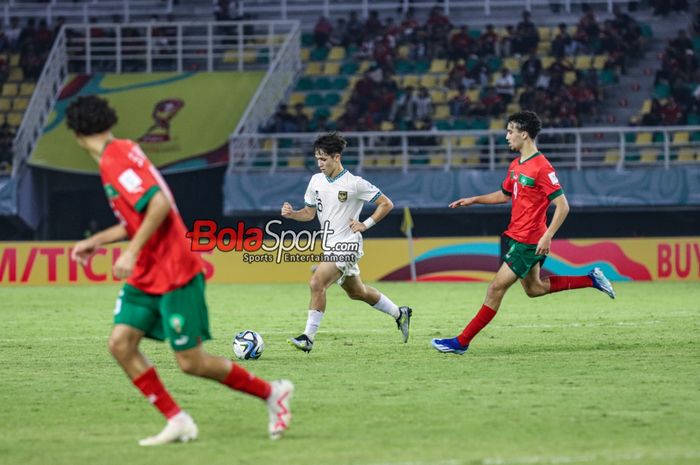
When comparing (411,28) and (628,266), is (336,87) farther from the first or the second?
(628,266)

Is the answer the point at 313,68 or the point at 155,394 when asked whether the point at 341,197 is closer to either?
the point at 155,394

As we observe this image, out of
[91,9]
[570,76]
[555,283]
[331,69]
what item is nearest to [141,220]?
[555,283]

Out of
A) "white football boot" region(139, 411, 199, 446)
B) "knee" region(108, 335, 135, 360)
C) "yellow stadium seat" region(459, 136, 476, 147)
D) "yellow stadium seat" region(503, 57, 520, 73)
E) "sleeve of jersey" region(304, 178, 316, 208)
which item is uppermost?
"knee" region(108, 335, 135, 360)

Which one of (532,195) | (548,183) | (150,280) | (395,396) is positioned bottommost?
(395,396)

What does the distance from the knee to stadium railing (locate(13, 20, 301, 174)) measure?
25.3 m

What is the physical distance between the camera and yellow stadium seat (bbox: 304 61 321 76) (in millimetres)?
35531

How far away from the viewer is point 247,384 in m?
7.66

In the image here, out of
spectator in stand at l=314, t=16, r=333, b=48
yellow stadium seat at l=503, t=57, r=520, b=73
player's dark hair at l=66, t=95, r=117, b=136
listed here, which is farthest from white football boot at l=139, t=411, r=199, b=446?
spectator in stand at l=314, t=16, r=333, b=48

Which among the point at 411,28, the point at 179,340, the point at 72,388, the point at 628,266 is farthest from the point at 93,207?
the point at 179,340

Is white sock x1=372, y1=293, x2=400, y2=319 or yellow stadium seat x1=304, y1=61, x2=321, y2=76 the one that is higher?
yellow stadium seat x1=304, y1=61, x2=321, y2=76

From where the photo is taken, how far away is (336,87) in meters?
35.0

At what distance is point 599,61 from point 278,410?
2857 cm

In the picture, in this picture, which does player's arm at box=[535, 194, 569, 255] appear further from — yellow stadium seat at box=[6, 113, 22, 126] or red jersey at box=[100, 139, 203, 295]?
yellow stadium seat at box=[6, 113, 22, 126]

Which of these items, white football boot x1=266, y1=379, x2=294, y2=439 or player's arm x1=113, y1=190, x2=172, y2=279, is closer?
player's arm x1=113, y1=190, x2=172, y2=279
